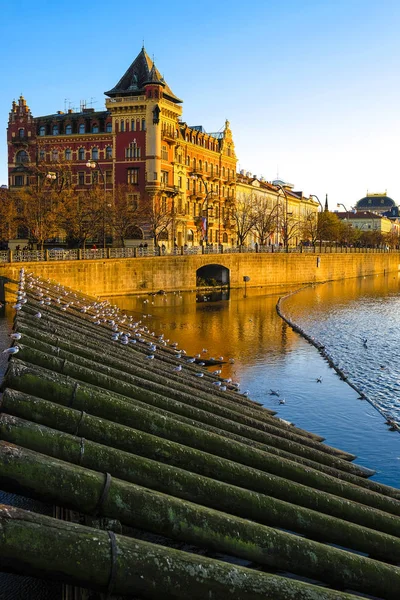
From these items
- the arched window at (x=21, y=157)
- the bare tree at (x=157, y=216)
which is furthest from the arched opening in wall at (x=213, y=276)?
the arched window at (x=21, y=157)

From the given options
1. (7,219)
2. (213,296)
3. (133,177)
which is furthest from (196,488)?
(133,177)

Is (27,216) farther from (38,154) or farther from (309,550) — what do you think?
(309,550)

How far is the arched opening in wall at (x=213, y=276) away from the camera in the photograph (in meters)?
75.4

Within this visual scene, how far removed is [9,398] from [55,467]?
2191 mm

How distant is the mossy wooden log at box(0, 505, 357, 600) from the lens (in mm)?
6336

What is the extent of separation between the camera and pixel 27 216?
63.2 meters

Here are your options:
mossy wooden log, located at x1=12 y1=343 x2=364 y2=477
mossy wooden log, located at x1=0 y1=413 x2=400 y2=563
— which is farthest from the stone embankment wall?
mossy wooden log, located at x1=0 y1=413 x2=400 y2=563

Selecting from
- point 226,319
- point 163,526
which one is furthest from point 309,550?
point 226,319

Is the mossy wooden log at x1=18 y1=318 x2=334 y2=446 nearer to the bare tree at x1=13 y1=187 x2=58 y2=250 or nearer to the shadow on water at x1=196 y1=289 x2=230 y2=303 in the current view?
the shadow on water at x1=196 y1=289 x2=230 y2=303

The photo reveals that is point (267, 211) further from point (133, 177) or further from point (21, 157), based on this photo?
point (21, 157)

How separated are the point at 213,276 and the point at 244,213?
853 inches

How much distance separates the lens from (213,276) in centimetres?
8081

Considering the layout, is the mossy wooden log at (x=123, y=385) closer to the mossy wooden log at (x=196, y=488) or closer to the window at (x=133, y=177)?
the mossy wooden log at (x=196, y=488)

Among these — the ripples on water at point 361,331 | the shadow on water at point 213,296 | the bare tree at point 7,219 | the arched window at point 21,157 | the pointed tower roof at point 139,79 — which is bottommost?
the ripples on water at point 361,331
